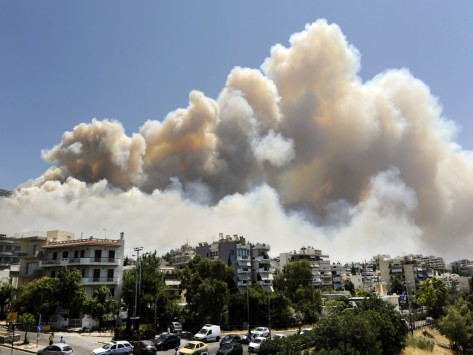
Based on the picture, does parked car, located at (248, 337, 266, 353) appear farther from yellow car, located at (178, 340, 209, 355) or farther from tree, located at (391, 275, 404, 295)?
tree, located at (391, 275, 404, 295)

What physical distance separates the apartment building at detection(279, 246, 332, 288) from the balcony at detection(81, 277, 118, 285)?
75.5 m

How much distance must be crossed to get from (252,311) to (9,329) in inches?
1358

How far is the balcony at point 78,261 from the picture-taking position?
199 ft

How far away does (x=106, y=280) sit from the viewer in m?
61.0

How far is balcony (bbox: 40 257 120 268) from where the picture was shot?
60750 mm

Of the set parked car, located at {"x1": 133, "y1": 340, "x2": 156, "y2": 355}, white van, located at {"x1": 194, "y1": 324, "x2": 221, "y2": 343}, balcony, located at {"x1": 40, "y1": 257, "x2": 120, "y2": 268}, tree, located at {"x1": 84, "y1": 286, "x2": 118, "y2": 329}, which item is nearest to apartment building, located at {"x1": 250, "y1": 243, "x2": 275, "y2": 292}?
balcony, located at {"x1": 40, "y1": 257, "x2": 120, "y2": 268}

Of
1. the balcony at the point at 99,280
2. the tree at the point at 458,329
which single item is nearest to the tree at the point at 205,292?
the balcony at the point at 99,280

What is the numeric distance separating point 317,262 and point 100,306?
300 feet

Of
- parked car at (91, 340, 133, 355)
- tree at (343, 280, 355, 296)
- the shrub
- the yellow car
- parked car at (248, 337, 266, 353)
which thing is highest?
tree at (343, 280, 355, 296)

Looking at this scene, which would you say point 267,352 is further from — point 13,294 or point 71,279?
point 13,294

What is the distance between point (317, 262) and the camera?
133 m

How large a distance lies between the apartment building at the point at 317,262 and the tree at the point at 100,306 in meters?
80.0

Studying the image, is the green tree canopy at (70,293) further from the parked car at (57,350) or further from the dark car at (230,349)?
the dark car at (230,349)

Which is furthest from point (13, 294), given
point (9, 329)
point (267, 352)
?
point (267, 352)
